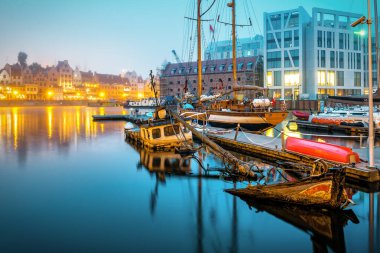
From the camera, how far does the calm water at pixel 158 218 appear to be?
11.3 m

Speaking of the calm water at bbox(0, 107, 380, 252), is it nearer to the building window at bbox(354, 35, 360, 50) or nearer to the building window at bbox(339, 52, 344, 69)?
the building window at bbox(339, 52, 344, 69)

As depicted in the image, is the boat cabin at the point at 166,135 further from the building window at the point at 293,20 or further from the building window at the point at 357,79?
the building window at the point at 357,79

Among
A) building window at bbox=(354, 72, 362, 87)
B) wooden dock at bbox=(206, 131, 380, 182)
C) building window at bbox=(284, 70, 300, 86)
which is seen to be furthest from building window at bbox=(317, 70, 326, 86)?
wooden dock at bbox=(206, 131, 380, 182)

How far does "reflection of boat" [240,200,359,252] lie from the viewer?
1122 centimetres

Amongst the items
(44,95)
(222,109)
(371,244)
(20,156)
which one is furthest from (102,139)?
(44,95)

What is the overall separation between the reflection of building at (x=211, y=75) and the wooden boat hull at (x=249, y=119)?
198 feet

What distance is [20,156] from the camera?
30.4 metres

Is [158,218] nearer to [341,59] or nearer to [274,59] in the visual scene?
[274,59]

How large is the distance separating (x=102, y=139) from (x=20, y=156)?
42.7 ft

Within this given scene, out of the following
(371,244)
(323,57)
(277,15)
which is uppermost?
(277,15)

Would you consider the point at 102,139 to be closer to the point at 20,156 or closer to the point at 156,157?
the point at 20,156

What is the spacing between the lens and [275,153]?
2325 centimetres

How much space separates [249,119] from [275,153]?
18.0 m

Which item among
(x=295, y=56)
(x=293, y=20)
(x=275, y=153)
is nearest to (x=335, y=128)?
(x=275, y=153)
